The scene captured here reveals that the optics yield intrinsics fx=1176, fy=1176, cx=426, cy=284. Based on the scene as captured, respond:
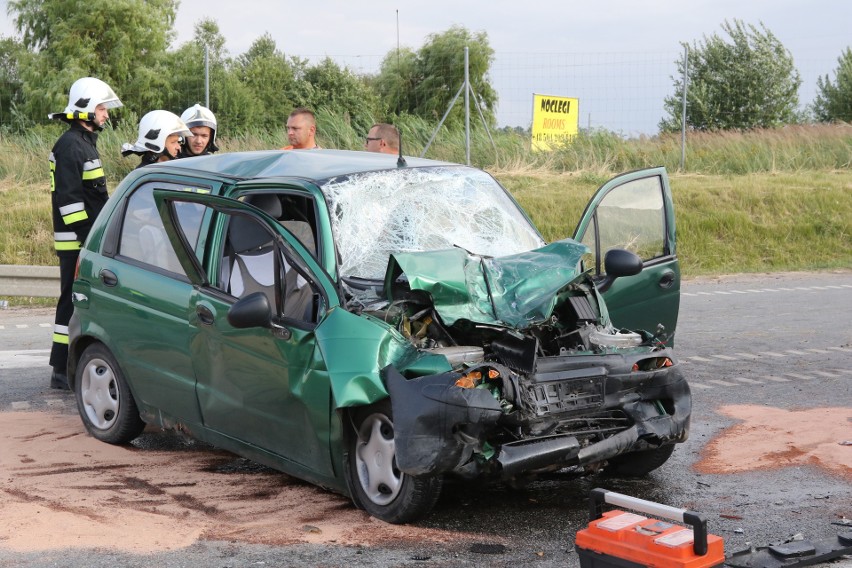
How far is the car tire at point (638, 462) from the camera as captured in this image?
244 inches

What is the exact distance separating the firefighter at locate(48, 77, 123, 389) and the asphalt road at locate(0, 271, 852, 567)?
0.49 meters

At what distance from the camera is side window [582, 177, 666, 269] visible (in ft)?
23.2

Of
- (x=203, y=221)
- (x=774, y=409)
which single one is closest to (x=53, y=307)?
(x=203, y=221)

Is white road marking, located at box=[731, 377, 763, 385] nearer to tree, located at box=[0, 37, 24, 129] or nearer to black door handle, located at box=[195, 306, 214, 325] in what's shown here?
black door handle, located at box=[195, 306, 214, 325]

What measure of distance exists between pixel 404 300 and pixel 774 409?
→ 3490 millimetres

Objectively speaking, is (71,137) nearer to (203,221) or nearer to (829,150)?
(203,221)

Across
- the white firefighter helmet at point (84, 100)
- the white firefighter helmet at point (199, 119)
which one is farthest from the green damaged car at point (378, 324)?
the white firefighter helmet at point (199, 119)

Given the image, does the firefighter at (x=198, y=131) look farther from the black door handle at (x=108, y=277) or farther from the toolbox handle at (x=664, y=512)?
the toolbox handle at (x=664, y=512)

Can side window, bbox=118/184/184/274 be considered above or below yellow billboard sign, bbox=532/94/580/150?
below

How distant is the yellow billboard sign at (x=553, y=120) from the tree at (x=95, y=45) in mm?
14443

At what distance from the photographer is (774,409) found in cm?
800

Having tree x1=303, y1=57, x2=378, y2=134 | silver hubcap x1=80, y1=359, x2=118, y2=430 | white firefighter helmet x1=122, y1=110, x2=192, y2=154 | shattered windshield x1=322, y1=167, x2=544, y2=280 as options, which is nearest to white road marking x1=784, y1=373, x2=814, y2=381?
shattered windshield x1=322, y1=167, x2=544, y2=280

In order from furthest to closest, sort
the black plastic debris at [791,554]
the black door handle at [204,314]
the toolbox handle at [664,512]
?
the black door handle at [204,314] < the black plastic debris at [791,554] < the toolbox handle at [664,512]

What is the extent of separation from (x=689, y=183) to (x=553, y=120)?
325cm
